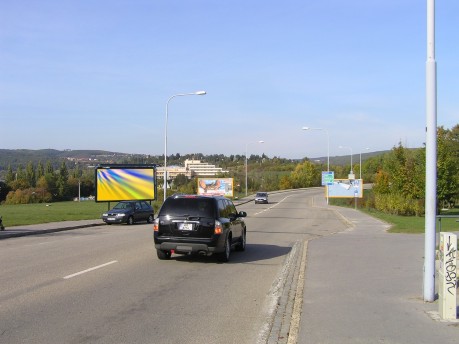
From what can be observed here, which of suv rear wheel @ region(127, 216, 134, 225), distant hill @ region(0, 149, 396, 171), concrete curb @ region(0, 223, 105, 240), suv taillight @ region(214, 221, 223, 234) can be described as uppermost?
distant hill @ region(0, 149, 396, 171)

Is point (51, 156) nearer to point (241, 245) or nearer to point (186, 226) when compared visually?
point (241, 245)

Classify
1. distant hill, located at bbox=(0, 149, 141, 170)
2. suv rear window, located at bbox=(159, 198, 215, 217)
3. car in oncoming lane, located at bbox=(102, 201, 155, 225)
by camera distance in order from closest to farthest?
1. suv rear window, located at bbox=(159, 198, 215, 217)
2. car in oncoming lane, located at bbox=(102, 201, 155, 225)
3. distant hill, located at bbox=(0, 149, 141, 170)

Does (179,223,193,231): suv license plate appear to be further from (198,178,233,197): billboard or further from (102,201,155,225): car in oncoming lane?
(198,178,233,197): billboard

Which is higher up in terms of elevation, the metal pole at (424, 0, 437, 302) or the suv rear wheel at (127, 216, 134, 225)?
the metal pole at (424, 0, 437, 302)

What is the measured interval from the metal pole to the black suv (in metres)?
6.11

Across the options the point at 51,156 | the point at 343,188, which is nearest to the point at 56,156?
the point at 51,156

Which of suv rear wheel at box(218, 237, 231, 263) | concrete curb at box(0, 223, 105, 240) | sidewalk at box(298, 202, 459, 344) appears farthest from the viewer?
concrete curb at box(0, 223, 105, 240)

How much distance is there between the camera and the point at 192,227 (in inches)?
518

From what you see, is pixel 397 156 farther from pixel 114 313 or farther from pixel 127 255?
pixel 114 313

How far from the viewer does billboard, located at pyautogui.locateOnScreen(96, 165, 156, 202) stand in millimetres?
38438

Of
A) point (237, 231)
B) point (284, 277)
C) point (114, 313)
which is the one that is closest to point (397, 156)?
point (237, 231)

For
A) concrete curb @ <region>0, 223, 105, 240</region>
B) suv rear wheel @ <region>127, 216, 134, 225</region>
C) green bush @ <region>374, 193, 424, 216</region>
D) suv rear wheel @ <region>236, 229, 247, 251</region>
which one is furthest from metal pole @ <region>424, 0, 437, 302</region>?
green bush @ <region>374, 193, 424, 216</region>

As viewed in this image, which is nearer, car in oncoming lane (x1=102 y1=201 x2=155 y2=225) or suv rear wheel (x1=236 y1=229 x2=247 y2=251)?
suv rear wheel (x1=236 y1=229 x2=247 y2=251)

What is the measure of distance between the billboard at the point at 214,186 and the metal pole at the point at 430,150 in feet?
211
